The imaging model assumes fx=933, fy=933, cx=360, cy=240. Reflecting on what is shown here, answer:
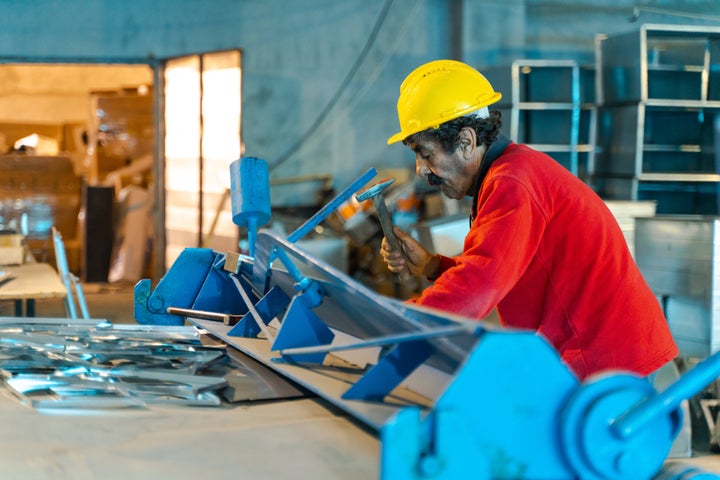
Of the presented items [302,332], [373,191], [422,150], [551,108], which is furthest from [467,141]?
[551,108]

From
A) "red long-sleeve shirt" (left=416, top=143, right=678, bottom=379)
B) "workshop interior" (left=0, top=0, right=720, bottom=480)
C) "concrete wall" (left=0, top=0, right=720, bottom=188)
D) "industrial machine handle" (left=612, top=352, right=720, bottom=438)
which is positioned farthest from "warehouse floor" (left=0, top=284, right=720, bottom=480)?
"concrete wall" (left=0, top=0, right=720, bottom=188)

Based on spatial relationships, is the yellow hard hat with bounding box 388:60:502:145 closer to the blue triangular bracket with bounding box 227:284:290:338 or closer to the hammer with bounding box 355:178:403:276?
the hammer with bounding box 355:178:403:276

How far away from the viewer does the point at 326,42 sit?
30.9 ft

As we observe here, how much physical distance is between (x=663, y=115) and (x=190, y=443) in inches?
283

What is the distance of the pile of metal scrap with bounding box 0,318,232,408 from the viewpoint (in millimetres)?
2045

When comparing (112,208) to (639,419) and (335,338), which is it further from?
(639,419)

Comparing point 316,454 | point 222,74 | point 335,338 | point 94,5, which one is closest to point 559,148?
point 222,74

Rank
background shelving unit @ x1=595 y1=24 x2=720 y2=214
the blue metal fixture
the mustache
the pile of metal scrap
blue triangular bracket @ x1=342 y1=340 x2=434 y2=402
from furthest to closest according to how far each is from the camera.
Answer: background shelving unit @ x1=595 y1=24 x2=720 y2=214 → the mustache → the pile of metal scrap → blue triangular bracket @ x1=342 y1=340 x2=434 y2=402 → the blue metal fixture

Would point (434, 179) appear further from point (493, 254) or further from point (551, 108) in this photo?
point (551, 108)

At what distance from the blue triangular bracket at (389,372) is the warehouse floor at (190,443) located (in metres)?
0.08

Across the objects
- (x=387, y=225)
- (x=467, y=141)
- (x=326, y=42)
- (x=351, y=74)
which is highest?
(x=326, y=42)

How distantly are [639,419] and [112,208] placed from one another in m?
9.52

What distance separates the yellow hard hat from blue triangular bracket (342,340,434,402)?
0.75 metres

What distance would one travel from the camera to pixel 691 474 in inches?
67.6
